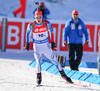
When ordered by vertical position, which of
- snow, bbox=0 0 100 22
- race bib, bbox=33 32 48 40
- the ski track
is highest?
snow, bbox=0 0 100 22

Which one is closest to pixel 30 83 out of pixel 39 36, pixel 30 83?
pixel 30 83

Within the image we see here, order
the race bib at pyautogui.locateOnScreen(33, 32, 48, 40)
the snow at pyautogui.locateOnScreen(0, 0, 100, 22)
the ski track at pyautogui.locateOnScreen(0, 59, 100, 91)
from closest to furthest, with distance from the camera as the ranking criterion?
the ski track at pyautogui.locateOnScreen(0, 59, 100, 91) < the race bib at pyautogui.locateOnScreen(33, 32, 48, 40) < the snow at pyautogui.locateOnScreen(0, 0, 100, 22)

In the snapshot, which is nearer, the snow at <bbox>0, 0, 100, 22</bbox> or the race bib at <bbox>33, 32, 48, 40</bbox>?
the race bib at <bbox>33, 32, 48, 40</bbox>

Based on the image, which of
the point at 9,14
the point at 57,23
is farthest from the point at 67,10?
the point at 57,23

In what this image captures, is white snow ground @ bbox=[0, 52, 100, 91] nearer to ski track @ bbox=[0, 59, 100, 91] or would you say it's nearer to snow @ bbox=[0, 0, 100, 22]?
ski track @ bbox=[0, 59, 100, 91]

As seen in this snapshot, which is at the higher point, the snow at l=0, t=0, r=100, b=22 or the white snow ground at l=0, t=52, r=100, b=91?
the snow at l=0, t=0, r=100, b=22

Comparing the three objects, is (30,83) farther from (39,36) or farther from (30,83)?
(39,36)

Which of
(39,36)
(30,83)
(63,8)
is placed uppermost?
(63,8)

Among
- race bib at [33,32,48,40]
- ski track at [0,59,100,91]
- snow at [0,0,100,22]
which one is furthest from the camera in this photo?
snow at [0,0,100,22]

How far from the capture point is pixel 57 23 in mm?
15961

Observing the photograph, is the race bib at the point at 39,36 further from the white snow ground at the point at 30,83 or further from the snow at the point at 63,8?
the snow at the point at 63,8

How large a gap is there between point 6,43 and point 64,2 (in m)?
14.0

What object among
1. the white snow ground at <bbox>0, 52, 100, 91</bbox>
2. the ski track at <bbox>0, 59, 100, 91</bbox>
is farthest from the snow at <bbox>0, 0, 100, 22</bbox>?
the ski track at <bbox>0, 59, 100, 91</bbox>

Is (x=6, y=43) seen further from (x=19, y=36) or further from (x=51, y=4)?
(x=51, y=4)
